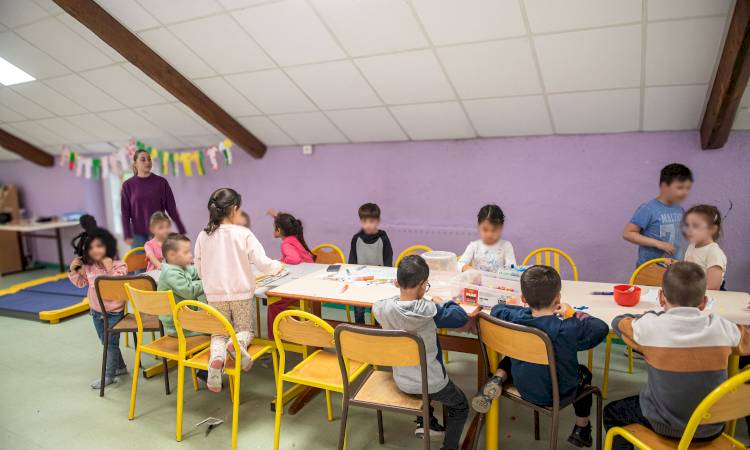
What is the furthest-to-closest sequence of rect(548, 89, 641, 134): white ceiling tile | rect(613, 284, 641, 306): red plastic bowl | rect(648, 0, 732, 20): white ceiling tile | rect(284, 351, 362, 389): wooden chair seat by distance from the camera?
rect(548, 89, 641, 134): white ceiling tile
rect(648, 0, 732, 20): white ceiling tile
rect(613, 284, 641, 306): red plastic bowl
rect(284, 351, 362, 389): wooden chair seat

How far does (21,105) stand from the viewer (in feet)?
15.9

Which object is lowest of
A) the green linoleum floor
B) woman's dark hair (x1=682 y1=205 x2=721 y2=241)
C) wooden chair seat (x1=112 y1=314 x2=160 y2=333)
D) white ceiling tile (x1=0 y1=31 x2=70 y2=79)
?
the green linoleum floor

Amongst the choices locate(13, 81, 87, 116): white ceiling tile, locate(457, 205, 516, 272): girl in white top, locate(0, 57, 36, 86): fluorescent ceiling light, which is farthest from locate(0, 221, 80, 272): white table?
locate(457, 205, 516, 272): girl in white top

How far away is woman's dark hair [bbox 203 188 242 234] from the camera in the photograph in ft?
8.07

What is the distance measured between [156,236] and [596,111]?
345 centimetres

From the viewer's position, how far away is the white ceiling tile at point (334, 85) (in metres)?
3.33

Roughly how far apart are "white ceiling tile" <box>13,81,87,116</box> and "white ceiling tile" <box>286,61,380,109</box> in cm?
266

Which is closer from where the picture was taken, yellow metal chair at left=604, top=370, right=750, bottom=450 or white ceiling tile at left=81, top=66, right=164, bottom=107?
yellow metal chair at left=604, top=370, right=750, bottom=450

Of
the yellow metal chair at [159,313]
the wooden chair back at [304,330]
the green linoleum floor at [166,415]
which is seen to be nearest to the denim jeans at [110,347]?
the green linoleum floor at [166,415]

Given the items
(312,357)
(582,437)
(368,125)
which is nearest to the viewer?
(582,437)

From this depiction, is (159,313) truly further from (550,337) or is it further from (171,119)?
(171,119)

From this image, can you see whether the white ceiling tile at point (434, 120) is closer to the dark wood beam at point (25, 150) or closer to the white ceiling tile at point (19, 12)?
the white ceiling tile at point (19, 12)

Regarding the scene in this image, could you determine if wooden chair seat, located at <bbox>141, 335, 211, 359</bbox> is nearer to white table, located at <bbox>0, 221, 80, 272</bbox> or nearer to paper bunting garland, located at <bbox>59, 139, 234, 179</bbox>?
paper bunting garland, located at <bbox>59, 139, 234, 179</bbox>

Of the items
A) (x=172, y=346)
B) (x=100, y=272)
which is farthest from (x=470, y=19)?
(x=100, y=272)
